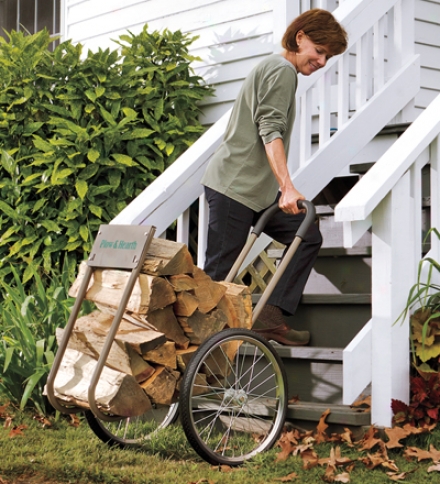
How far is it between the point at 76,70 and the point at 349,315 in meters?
2.79

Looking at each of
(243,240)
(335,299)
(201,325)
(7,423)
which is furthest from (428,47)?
(7,423)

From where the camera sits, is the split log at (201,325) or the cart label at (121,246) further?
the split log at (201,325)

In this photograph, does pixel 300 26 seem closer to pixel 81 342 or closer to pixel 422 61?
pixel 81 342

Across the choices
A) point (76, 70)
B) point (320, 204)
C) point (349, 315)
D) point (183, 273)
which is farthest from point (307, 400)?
point (76, 70)

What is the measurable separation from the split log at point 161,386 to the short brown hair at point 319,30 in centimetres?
169

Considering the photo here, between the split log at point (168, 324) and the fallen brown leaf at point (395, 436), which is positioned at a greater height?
the split log at point (168, 324)

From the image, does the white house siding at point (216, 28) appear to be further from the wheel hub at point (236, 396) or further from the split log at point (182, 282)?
the wheel hub at point (236, 396)

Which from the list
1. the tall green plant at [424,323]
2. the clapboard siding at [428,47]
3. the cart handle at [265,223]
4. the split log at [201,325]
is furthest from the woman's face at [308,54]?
the clapboard siding at [428,47]

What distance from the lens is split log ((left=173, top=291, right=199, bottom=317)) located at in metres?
3.22

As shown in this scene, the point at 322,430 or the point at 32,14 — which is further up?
the point at 32,14

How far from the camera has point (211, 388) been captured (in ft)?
10.8

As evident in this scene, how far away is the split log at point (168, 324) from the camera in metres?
3.18

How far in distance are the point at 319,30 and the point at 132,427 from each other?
207cm

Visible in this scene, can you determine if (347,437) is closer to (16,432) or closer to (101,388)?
(101,388)
